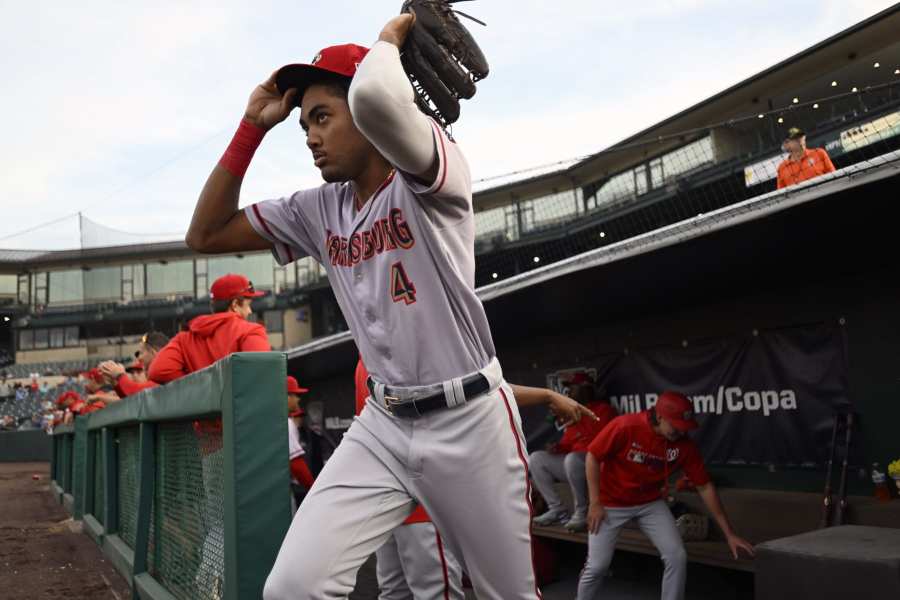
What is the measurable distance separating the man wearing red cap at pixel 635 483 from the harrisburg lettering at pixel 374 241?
3.30 meters

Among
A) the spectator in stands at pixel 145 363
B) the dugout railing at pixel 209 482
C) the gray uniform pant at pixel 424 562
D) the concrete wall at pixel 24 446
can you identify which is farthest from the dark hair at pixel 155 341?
the concrete wall at pixel 24 446

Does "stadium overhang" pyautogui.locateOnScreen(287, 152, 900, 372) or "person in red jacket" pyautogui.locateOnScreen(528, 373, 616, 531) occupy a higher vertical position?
"stadium overhang" pyautogui.locateOnScreen(287, 152, 900, 372)

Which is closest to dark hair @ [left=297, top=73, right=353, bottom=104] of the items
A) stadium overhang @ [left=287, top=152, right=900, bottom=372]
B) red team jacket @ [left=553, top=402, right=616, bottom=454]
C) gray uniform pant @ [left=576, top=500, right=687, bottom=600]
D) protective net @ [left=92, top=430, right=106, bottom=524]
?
stadium overhang @ [left=287, top=152, right=900, bottom=372]

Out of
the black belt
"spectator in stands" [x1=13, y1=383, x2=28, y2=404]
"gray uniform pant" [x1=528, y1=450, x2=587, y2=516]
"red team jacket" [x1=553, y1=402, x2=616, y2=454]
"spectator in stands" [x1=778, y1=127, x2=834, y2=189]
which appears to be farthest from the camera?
"spectator in stands" [x1=13, y1=383, x2=28, y2=404]

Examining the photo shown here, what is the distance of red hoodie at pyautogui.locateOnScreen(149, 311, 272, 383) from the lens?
12.6 feet

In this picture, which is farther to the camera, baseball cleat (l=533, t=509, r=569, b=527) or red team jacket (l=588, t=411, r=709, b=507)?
baseball cleat (l=533, t=509, r=569, b=527)

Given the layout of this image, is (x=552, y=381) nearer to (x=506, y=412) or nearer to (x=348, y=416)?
(x=348, y=416)

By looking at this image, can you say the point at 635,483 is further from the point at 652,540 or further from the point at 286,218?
the point at 286,218

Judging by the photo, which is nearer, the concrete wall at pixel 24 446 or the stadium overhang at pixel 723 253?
the stadium overhang at pixel 723 253

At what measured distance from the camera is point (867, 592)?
2.73 meters

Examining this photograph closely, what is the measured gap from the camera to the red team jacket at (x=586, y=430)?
6.65 metres

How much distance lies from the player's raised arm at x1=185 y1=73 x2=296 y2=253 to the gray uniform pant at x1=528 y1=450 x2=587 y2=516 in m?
4.49

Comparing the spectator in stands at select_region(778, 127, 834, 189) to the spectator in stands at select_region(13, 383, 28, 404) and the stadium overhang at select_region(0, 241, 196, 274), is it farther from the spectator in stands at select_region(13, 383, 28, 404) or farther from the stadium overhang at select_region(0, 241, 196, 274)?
the stadium overhang at select_region(0, 241, 196, 274)

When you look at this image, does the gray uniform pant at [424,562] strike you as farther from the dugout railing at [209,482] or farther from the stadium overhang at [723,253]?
the stadium overhang at [723,253]
